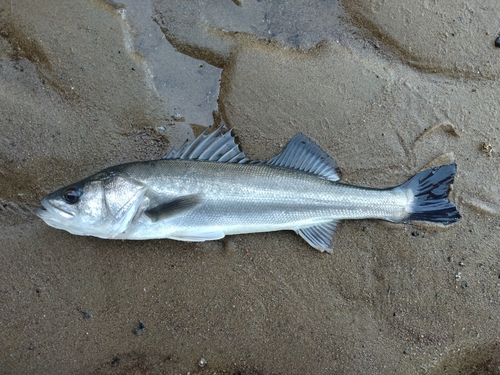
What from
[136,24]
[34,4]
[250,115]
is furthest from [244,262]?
[34,4]

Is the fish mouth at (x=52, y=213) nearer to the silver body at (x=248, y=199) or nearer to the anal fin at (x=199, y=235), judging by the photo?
the silver body at (x=248, y=199)

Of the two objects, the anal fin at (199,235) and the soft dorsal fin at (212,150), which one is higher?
the soft dorsal fin at (212,150)

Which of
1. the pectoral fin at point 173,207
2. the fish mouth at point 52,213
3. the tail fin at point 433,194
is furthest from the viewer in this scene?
the tail fin at point 433,194

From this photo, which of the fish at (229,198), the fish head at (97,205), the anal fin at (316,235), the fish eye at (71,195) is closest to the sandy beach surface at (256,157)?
the anal fin at (316,235)

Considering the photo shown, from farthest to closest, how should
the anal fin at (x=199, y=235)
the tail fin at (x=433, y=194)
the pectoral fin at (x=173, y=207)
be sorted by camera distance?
the tail fin at (x=433, y=194) < the anal fin at (x=199, y=235) < the pectoral fin at (x=173, y=207)

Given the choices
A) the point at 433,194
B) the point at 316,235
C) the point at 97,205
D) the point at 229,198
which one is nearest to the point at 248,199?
the point at 229,198

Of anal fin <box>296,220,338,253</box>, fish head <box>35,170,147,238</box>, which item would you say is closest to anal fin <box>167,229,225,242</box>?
fish head <box>35,170,147,238</box>

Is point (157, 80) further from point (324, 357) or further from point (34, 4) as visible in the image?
point (324, 357)

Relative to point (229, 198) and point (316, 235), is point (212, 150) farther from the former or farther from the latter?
point (316, 235)
